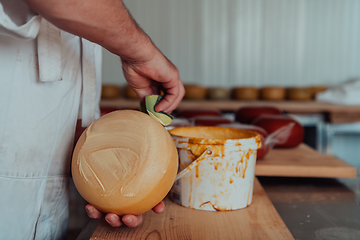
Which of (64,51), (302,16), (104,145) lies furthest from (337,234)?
(302,16)

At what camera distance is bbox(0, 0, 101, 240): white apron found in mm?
721

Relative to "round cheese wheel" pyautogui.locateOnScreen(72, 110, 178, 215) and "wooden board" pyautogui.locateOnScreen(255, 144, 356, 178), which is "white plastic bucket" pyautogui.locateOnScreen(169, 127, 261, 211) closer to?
"round cheese wheel" pyautogui.locateOnScreen(72, 110, 178, 215)

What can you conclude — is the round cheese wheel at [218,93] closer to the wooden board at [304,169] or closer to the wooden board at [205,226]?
the wooden board at [304,169]

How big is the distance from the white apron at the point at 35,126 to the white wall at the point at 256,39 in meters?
3.06

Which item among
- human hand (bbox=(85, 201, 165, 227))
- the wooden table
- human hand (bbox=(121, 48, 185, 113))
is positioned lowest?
the wooden table

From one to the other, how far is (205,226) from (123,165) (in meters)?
0.26

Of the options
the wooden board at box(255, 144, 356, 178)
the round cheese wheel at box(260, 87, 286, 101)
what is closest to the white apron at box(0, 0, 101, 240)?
the wooden board at box(255, 144, 356, 178)

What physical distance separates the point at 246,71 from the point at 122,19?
11.1 feet

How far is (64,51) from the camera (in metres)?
0.80

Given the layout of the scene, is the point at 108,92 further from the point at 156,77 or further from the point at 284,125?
the point at 156,77

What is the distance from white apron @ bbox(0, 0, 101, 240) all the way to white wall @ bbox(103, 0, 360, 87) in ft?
10.0

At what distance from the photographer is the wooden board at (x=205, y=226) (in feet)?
2.20

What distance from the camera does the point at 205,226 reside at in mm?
718

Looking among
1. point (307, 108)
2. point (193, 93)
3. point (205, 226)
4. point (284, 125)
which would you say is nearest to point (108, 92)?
point (193, 93)
